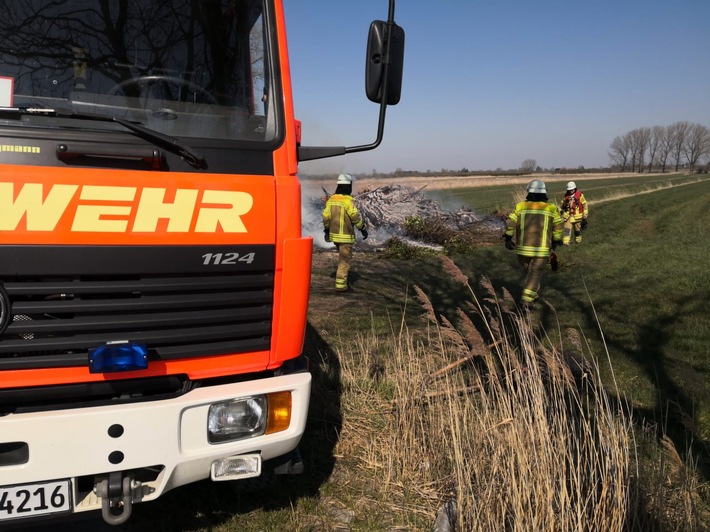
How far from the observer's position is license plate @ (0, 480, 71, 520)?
2.24 meters

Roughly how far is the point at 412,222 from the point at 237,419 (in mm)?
14502

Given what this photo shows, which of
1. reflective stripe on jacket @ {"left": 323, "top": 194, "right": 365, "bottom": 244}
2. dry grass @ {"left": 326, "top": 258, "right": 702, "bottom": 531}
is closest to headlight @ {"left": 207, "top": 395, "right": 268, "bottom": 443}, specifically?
dry grass @ {"left": 326, "top": 258, "right": 702, "bottom": 531}

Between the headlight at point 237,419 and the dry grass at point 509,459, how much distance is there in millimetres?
1038

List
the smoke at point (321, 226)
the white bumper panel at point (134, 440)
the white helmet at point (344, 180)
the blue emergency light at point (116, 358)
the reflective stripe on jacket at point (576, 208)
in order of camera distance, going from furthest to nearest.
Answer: the smoke at point (321, 226) → the reflective stripe on jacket at point (576, 208) → the white helmet at point (344, 180) → the blue emergency light at point (116, 358) → the white bumper panel at point (134, 440)

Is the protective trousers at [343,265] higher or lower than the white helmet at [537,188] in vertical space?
lower

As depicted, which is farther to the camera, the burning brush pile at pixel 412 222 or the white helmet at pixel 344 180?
the burning brush pile at pixel 412 222

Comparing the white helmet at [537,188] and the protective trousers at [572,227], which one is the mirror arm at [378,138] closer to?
the white helmet at [537,188]

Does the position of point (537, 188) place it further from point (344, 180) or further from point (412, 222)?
point (412, 222)

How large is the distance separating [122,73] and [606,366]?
5298mm

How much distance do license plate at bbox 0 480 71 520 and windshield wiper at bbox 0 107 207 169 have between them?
1.41 m

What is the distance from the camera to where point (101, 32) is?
9.03 feet

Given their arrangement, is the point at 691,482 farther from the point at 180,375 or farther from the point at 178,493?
the point at 178,493

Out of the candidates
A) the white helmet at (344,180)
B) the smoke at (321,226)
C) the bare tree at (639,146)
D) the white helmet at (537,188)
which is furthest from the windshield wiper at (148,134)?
the bare tree at (639,146)

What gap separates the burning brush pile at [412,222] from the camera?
15.9m
